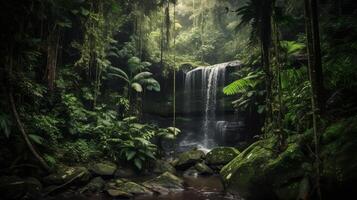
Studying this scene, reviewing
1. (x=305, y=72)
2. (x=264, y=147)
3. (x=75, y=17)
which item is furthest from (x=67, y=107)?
(x=305, y=72)

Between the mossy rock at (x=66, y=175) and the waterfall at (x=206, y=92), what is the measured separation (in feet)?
30.1

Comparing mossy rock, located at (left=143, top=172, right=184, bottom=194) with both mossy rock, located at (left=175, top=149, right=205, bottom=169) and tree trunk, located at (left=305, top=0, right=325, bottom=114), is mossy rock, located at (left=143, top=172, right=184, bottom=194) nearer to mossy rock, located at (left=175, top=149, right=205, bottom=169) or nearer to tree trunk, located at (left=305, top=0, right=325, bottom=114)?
mossy rock, located at (left=175, top=149, right=205, bottom=169)

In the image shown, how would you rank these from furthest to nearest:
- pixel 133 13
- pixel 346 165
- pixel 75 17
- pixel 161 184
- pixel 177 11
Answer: pixel 177 11
pixel 133 13
pixel 75 17
pixel 161 184
pixel 346 165

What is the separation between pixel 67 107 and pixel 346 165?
929cm

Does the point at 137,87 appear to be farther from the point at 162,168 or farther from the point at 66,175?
the point at 66,175

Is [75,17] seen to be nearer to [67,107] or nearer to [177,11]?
[67,107]

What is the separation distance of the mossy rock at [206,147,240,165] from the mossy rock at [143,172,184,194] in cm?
269

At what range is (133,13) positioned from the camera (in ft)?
53.9

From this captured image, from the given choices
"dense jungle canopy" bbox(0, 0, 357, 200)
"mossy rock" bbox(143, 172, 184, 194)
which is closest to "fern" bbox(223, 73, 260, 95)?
"dense jungle canopy" bbox(0, 0, 357, 200)

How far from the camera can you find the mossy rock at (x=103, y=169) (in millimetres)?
9411

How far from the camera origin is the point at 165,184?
8.91 meters

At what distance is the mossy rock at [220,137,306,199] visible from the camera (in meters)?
5.75

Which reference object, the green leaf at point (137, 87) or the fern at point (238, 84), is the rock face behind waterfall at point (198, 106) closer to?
the green leaf at point (137, 87)

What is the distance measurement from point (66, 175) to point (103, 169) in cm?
154
